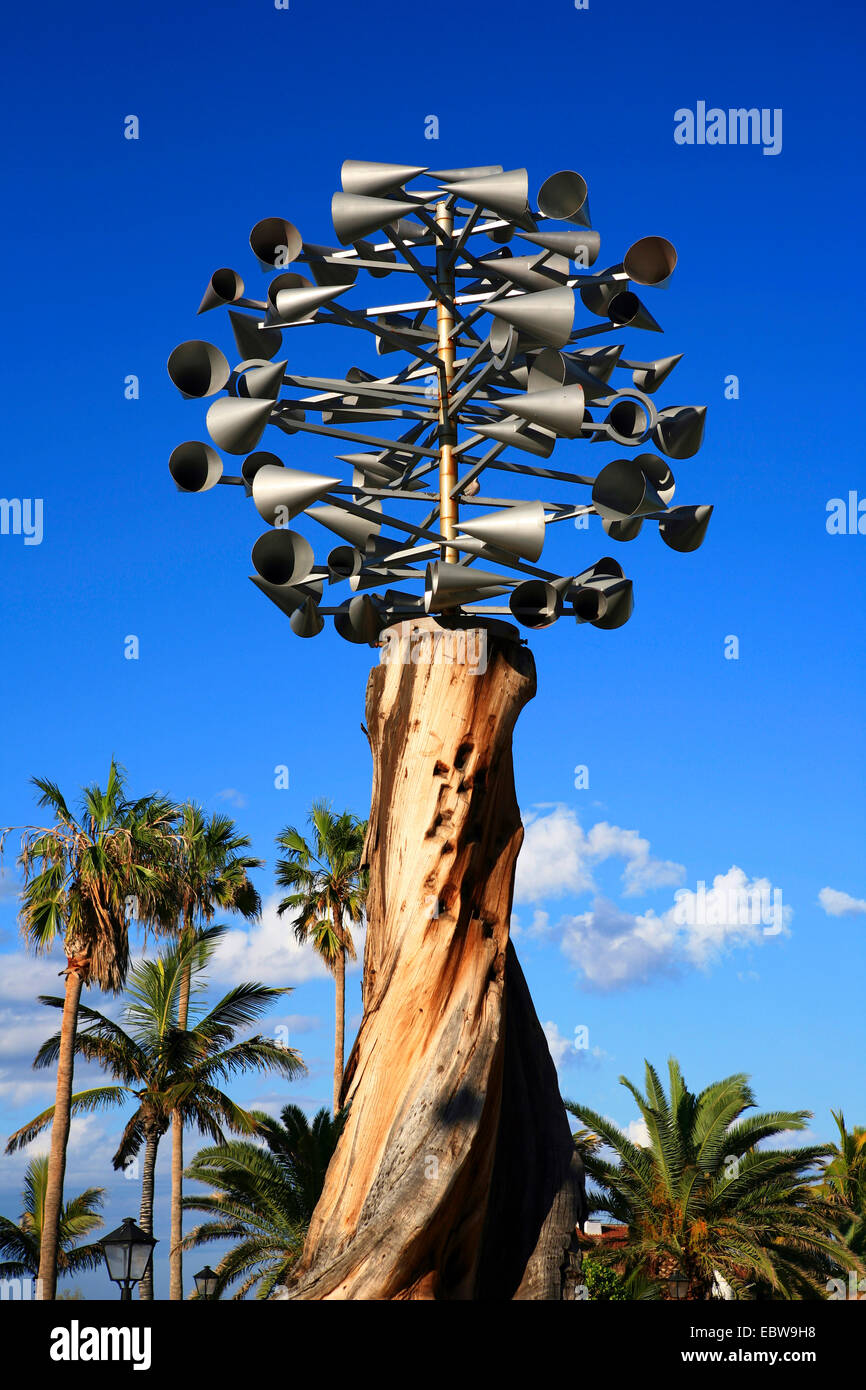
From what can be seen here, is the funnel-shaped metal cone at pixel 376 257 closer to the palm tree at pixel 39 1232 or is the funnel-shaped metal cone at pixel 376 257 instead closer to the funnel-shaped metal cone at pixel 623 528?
the funnel-shaped metal cone at pixel 623 528

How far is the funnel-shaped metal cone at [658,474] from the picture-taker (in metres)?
11.3

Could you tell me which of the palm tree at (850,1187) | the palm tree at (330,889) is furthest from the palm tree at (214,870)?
the palm tree at (850,1187)

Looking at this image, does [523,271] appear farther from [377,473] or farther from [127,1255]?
[127,1255]

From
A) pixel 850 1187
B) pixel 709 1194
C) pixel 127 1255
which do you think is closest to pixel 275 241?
pixel 127 1255

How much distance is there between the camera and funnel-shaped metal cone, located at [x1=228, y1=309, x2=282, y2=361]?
35.3 ft

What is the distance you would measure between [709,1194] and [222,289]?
60.7 feet

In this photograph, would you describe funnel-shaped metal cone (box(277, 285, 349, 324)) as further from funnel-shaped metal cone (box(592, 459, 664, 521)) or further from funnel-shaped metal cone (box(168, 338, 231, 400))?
funnel-shaped metal cone (box(592, 459, 664, 521))

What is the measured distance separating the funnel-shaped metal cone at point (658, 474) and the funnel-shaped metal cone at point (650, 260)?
4.78 ft

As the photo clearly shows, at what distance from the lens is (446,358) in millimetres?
11016

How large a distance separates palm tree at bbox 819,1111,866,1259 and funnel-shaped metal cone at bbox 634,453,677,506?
2093cm

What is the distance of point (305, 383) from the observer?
10891mm


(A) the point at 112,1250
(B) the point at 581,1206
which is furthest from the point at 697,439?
(A) the point at 112,1250

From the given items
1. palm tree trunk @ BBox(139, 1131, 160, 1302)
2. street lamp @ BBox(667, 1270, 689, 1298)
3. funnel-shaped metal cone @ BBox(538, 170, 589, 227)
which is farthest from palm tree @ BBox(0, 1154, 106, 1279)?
funnel-shaped metal cone @ BBox(538, 170, 589, 227)
